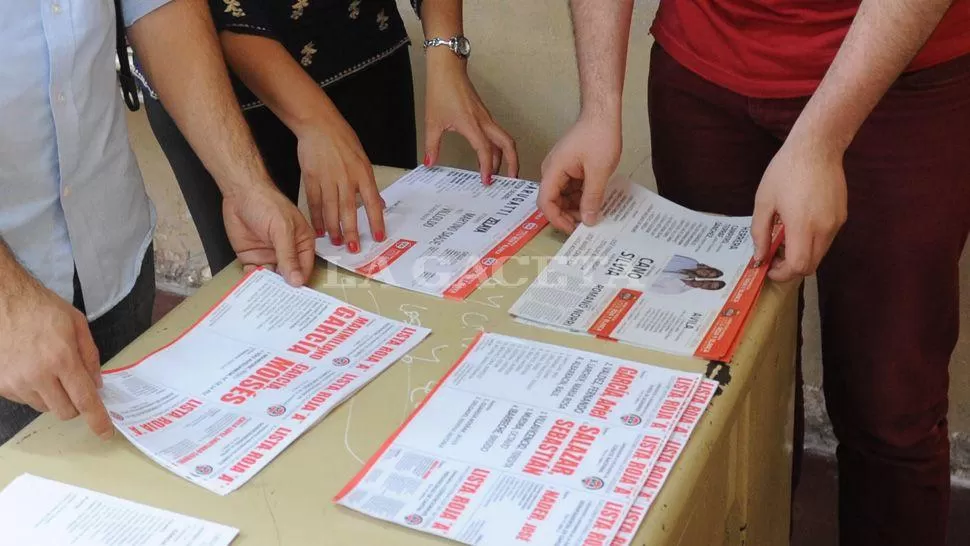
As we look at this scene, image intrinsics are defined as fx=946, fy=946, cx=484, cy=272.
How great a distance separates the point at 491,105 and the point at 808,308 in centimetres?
68

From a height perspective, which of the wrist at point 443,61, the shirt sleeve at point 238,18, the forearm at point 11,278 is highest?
the shirt sleeve at point 238,18

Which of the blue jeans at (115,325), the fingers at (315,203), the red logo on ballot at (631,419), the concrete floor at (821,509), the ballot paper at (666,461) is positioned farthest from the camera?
the concrete floor at (821,509)

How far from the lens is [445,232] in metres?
1.10

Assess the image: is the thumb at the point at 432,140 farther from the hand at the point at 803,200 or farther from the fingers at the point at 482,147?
the hand at the point at 803,200

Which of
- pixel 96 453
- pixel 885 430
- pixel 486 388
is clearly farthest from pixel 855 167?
pixel 96 453

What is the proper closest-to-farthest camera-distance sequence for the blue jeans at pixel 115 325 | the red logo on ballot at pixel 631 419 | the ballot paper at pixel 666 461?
1. the ballot paper at pixel 666 461
2. the red logo on ballot at pixel 631 419
3. the blue jeans at pixel 115 325

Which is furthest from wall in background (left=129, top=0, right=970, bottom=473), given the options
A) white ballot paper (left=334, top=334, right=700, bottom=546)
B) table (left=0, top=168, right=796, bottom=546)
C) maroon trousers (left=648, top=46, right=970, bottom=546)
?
white ballot paper (left=334, top=334, right=700, bottom=546)

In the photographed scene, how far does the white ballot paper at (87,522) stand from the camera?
27.0 inches

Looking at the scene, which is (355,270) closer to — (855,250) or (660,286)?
(660,286)

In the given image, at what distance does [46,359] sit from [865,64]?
2.52 feet

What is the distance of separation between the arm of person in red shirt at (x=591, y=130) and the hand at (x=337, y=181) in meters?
0.20

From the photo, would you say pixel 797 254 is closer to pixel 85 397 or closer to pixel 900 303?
pixel 900 303

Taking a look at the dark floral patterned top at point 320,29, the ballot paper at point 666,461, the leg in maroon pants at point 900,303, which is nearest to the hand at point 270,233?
the dark floral patterned top at point 320,29

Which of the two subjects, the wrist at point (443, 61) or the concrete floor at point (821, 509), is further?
the concrete floor at point (821, 509)
